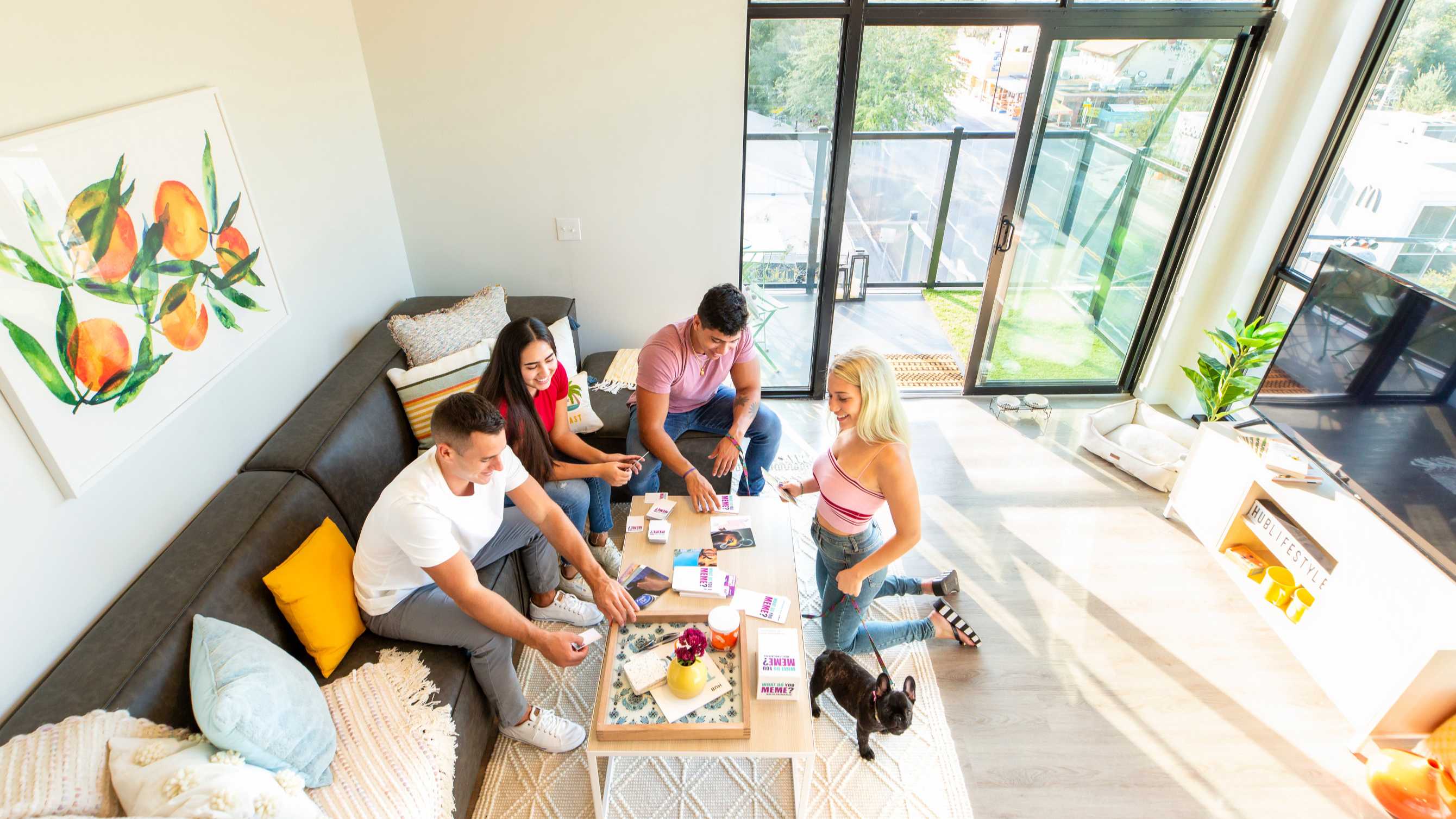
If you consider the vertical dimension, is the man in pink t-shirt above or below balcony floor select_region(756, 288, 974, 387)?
above

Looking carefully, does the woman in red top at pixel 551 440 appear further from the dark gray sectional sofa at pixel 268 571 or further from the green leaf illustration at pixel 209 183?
the green leaf illustration at pixel 209 183

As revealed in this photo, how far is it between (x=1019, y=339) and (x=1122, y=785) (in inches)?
101

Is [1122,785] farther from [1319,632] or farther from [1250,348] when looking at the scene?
[1250,348]

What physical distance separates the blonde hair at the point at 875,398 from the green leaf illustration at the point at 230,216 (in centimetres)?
199

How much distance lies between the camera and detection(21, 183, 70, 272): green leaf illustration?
1.59 m

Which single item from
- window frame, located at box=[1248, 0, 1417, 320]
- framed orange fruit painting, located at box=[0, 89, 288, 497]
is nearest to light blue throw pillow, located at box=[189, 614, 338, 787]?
framed orange fruit painting, located at box=[0, 89, 288, 497]

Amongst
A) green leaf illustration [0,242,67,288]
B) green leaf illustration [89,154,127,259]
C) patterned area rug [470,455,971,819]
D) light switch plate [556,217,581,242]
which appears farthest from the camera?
light switch plate [556,217,581,242]

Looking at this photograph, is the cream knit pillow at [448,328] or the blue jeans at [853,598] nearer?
the blue jeans at [853,598]

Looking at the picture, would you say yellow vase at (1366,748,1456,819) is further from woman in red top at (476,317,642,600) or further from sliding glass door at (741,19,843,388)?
sliding glass door at (741,19,843,388)

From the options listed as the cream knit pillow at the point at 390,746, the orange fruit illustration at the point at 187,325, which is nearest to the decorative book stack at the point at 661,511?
the cream knit pillow at the point at 390,746

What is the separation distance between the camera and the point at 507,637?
6.98 ft

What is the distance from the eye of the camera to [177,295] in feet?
6.73

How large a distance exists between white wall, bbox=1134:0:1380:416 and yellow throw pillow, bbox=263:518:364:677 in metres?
4.09

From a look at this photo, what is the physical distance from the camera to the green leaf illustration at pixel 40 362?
158 cm
